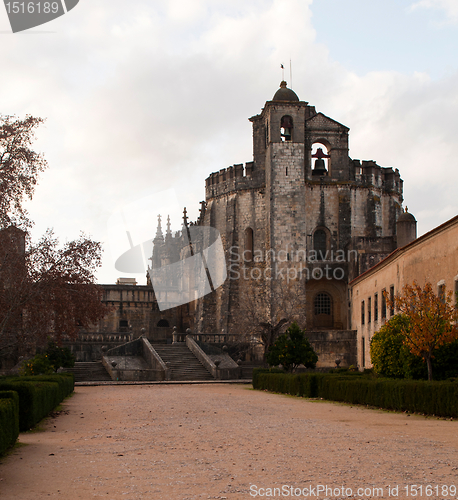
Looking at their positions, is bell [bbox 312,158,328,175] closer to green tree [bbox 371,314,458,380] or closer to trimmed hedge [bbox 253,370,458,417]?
trimmed hedge [bbox 253,370,458,417]

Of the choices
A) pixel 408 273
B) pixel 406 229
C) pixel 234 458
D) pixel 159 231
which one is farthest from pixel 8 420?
pixel 159 231

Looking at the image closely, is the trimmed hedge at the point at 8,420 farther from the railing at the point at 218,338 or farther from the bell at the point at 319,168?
the bell at the point at 319,168

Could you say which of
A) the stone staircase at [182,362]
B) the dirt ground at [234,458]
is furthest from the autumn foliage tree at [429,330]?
the stone staircase at [182,362]

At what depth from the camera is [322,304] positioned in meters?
45.1

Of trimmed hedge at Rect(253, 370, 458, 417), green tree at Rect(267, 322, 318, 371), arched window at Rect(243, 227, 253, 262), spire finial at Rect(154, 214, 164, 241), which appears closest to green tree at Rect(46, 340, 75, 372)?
green tree at Rect(267, 322, 318, 371)

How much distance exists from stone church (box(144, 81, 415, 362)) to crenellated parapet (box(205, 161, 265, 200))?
0.26 feet

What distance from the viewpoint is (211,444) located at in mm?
9367

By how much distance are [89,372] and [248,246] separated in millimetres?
18196

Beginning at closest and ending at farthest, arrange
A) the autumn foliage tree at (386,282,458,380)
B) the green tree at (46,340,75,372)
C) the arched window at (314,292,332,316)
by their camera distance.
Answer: the autumn foliage tree at (386,282,458,380)
the green tree at (46,340,75,372)
the arched window at (314,292,332,316)

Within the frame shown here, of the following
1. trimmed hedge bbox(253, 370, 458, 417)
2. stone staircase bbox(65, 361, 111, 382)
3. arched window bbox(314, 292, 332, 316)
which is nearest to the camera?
trimmed hedge bbox(253, 370, 458, 417)

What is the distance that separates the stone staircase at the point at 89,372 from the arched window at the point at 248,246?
1601 cm

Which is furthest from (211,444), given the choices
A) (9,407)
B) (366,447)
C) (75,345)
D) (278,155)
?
(278,155)

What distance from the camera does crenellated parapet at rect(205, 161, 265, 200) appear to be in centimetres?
4709

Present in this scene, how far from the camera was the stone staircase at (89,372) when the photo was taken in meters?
31.6
